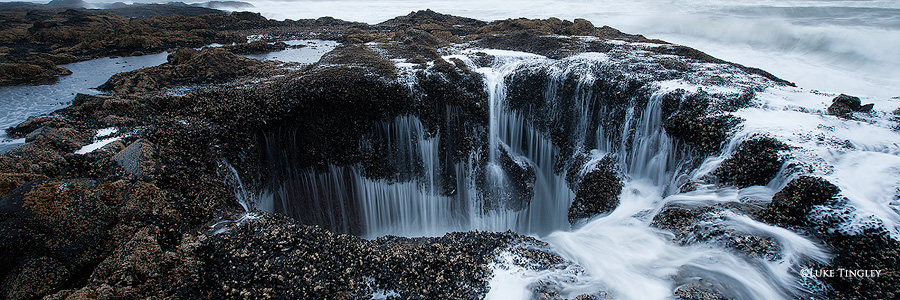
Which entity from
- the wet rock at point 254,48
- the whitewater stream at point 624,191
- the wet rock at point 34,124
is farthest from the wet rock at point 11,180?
the wet rock at point 254,48

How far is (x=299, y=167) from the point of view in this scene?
9.25 meters

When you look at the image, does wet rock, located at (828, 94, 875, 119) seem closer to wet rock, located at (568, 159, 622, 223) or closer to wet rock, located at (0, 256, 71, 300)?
wet rock, located at (568, 159, 622, 223)

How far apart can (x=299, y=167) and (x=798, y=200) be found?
32.0ft

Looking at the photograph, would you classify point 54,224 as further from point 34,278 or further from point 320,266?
point 320,266

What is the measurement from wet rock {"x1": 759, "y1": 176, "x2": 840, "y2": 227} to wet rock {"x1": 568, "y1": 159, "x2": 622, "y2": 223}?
2.83 meters

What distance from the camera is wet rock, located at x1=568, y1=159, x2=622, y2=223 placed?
802 cm

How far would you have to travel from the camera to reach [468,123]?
10.1 m

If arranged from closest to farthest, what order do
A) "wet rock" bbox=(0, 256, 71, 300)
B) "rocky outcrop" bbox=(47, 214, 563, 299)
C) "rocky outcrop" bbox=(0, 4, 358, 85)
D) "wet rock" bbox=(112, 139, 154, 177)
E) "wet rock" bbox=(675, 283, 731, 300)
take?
"wet rock" bbox=(0, 256, 71, 300) → "rocky outcrop" bbox=(47, 214, 563, 299) → "wet rock" bbox=(675, 283, 731, 300) → "wet rock" bbox=(112, 139, 154, 177) → "rocky outcrop" bbox=(0, 4, 358, 85)

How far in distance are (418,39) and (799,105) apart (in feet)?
36.7

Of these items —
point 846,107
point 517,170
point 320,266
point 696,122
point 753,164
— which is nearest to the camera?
point 320,266

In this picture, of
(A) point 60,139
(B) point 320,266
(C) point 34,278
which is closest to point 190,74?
(A) point 60,139

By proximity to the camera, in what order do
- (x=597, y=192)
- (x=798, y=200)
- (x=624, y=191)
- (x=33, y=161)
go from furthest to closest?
(x=597, y=192) → (x=624, y=191) → (x=33, y=161) → (x=798, y=200)

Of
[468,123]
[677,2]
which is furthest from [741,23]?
A: [468,123]

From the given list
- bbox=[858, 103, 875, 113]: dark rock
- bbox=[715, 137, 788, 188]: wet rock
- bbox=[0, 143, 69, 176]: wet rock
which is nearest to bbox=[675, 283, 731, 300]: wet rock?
bbox=[715, 137, 788, 188]: wet rock
